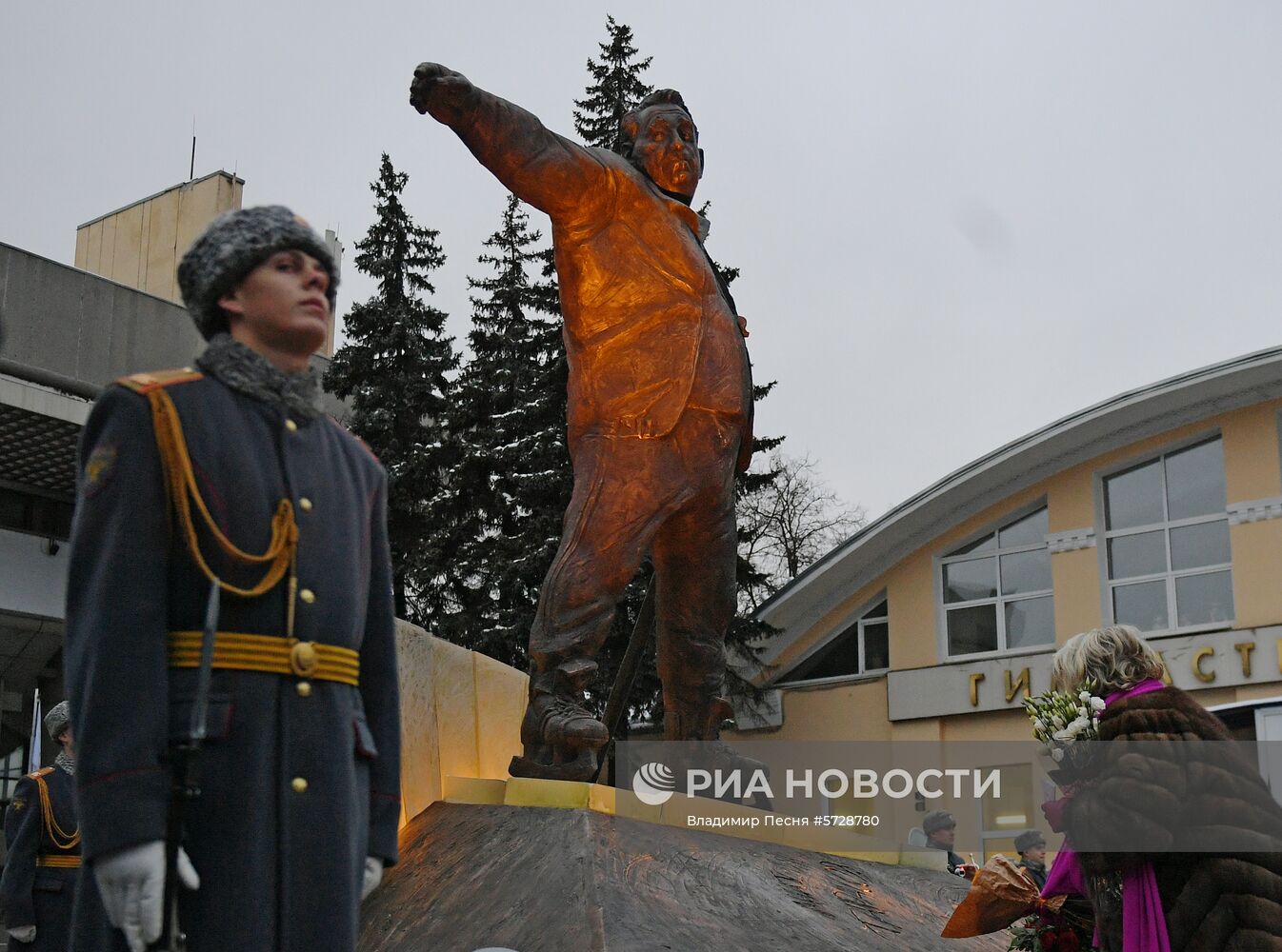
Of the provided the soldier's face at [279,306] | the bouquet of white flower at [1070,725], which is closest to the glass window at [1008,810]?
the bouquet of white flower at [1070,725]

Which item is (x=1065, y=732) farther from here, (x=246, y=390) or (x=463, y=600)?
(x=463, y=600)

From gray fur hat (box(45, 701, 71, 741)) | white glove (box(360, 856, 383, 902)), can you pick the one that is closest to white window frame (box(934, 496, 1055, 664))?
gray fur hat (box(45, 701, 71, 741))

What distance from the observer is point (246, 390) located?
2.53 metres

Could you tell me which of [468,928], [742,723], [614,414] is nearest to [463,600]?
[742,723]

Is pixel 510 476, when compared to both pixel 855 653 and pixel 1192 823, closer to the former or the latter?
pixel 855 653

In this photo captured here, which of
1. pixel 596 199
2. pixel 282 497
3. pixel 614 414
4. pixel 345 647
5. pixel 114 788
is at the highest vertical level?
pixel 596 199

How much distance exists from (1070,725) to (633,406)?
7.20 ft

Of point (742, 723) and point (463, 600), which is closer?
point (463, 600)

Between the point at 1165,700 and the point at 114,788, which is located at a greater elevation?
the point at 1165,700

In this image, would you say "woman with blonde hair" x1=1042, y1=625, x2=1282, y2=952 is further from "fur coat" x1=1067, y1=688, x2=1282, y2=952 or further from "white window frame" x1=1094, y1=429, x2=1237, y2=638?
"white window frame" x1=1094, y1=429, x2=1237, y2=638

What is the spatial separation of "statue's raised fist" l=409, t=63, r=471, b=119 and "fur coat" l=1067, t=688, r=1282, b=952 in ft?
9.91

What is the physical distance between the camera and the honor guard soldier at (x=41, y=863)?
6.15 metres

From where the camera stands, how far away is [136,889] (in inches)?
85.4

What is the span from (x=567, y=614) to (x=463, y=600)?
1547 cm
